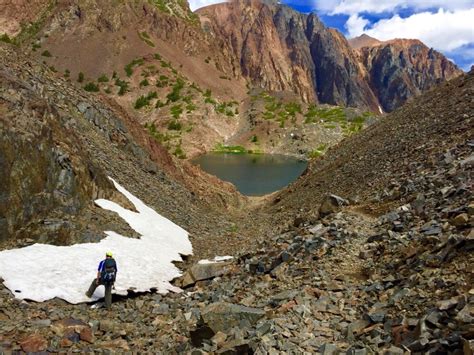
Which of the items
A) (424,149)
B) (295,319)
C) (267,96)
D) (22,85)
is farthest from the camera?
(267,96)

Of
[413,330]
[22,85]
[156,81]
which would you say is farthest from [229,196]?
[156,81]

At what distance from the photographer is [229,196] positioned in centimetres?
4669

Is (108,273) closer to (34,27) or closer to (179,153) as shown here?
(179,153)

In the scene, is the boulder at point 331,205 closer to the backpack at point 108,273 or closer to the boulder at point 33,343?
the backpack at point 108,273

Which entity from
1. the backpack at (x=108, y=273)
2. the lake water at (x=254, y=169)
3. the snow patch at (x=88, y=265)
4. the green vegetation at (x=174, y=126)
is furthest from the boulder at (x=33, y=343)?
the green vegetation at (x=174, y=126)

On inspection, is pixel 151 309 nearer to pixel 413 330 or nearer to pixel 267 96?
pixel 413 330

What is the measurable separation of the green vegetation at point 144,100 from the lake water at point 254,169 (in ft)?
109

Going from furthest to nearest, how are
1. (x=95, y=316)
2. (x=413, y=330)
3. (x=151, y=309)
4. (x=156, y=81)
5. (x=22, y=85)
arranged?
(x=156, y=81)
(x=22, y=85)
(x=151, y=309)
(x=95, y=316)
(x=413, y=330)

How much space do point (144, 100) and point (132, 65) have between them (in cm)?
2103

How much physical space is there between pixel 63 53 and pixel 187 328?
157 meters

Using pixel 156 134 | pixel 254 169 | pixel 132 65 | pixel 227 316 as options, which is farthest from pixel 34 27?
pixel 227 316

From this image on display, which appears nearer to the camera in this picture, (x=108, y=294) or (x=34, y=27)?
(x=108, y=294)

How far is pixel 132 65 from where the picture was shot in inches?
6058

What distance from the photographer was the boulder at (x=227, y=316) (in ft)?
39.4
